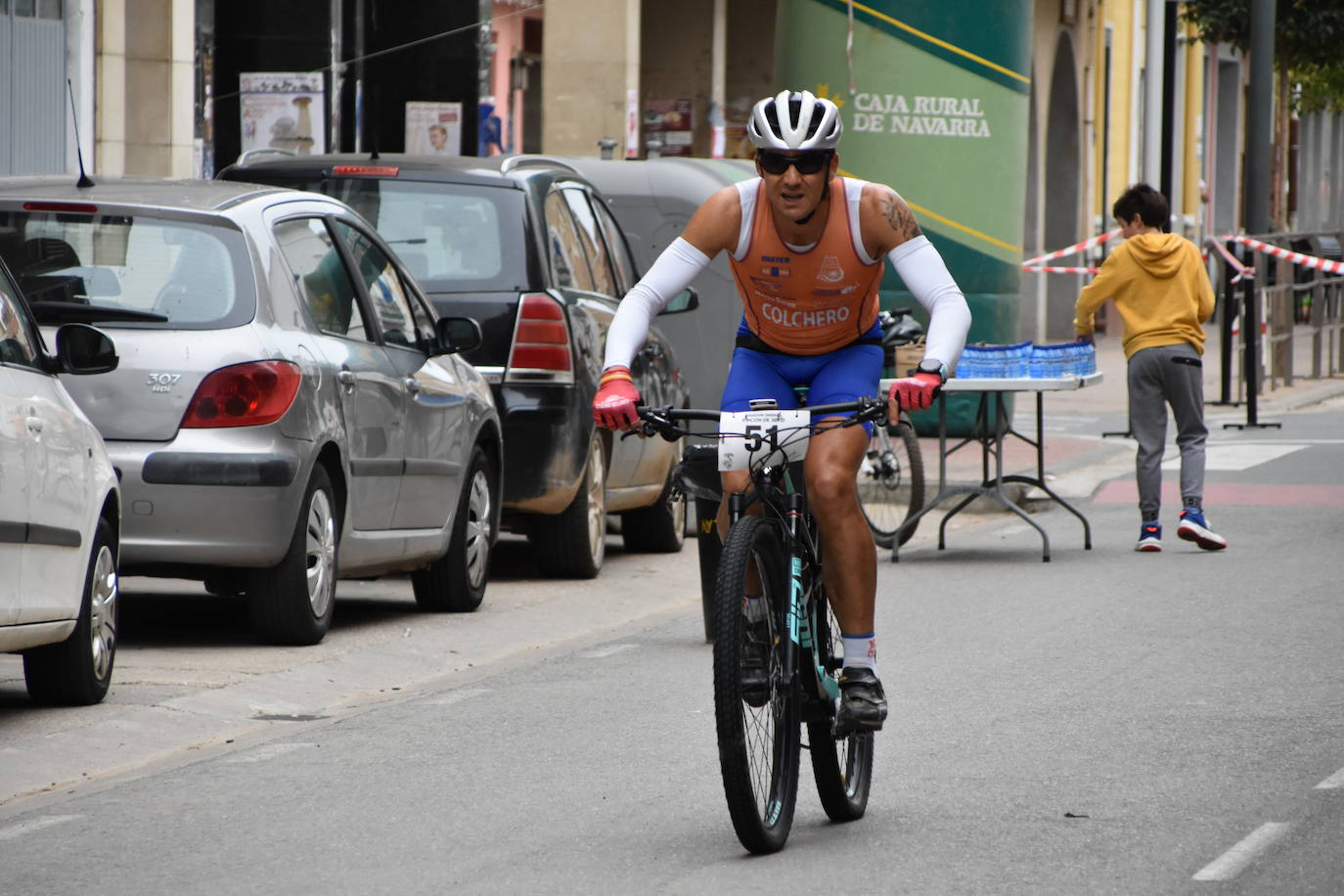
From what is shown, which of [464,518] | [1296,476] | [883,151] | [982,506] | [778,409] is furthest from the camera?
[883,151]

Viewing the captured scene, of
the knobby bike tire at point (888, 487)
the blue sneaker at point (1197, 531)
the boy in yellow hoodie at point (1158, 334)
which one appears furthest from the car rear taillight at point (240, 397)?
the blue sneaker at point (1197, 531)

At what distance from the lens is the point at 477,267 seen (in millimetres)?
11430

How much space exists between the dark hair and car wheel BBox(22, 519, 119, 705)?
6.79 m

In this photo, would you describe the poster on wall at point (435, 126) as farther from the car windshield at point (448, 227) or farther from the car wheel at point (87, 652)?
the car wheel at point (87, 652)

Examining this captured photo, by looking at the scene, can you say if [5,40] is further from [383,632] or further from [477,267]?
[383,632]

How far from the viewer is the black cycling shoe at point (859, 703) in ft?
20.5

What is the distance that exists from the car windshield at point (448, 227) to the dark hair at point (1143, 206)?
365 centimetres

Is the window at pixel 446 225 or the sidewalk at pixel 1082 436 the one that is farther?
the sidewalk at pixel 1082 436

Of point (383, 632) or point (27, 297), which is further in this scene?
point (383, 632)

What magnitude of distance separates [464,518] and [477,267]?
128 cm

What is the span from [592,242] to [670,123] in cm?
1975

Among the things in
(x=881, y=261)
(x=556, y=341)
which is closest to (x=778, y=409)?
(x=881, y=261)

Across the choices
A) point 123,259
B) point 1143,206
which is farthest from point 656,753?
point 1143,206

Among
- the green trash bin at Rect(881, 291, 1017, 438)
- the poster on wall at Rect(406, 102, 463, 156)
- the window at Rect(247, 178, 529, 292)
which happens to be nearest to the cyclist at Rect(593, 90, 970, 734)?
the window at Rect(247, 178, 529, 292)
